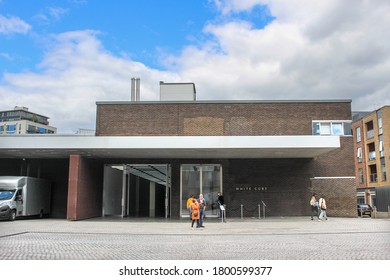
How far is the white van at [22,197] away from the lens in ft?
72.7

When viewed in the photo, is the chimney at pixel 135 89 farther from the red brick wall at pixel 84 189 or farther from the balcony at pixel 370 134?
the balcony at pixel 370 134

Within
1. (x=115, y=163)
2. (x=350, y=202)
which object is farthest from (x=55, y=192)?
(x=350, y=202)

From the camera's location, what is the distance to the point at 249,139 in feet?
70.7

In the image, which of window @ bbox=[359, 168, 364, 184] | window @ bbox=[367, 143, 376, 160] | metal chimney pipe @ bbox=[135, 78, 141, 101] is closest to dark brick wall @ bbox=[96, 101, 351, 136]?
metal chimney pipe @ bbox=[135, 78, 141, 101]

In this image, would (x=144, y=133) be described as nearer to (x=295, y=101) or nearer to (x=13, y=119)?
(x=295, y=101)

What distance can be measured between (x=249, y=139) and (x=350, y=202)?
390 inches

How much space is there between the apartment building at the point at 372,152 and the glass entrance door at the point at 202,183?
33.9 meters

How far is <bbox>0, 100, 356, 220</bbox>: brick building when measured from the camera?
85.5 ft

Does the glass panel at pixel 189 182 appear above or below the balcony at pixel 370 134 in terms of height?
below

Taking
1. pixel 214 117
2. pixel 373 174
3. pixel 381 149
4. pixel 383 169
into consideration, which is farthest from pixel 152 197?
pixel 373 174

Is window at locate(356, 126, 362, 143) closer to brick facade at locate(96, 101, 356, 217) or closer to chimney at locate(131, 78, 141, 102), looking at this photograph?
brick facade at locate(96, 101, 356, 217)

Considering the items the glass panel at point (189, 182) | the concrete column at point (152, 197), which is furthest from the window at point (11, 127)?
the glass panel at point (189, 182)

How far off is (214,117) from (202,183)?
14.8ft

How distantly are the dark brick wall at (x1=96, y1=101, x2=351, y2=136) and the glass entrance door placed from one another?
236 centimetres
